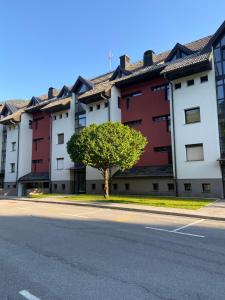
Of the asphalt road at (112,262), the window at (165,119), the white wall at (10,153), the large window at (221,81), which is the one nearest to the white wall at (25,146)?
the white wall at (10,153)

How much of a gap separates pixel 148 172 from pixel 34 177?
1754 cm

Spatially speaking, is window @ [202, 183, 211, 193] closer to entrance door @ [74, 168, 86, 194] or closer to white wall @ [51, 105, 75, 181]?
entrance door @ [74, 168, 86, 194]

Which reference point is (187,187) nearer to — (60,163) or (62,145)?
(60,163)

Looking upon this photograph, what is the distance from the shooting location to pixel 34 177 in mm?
35500

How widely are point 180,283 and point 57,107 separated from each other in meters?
30.3

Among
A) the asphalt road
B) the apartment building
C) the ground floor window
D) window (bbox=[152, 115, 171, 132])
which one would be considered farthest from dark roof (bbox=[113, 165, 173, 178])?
the asphalt road

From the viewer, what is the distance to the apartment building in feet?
72.1

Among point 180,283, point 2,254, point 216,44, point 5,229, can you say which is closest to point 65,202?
point 5,229

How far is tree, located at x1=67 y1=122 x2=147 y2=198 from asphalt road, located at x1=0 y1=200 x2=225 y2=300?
431 inches

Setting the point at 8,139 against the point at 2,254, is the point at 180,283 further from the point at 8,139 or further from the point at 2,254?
the point at 8,139

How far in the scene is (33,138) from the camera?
3881 cm

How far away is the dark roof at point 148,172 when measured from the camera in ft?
78.6

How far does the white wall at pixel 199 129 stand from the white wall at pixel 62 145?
45.9ft

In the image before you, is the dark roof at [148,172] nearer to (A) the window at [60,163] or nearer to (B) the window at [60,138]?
(A) the window at [60,163]
